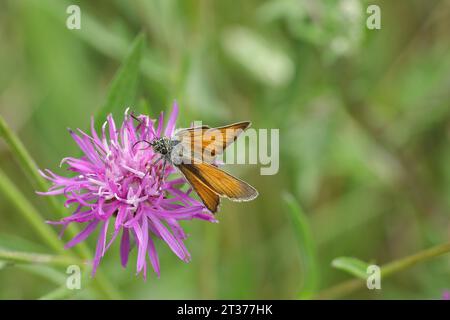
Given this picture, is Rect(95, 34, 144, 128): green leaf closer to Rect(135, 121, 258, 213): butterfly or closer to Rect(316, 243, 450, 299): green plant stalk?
Rect(135, 121, 258, 213): butterfly

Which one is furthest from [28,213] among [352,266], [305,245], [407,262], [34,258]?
[407,262]

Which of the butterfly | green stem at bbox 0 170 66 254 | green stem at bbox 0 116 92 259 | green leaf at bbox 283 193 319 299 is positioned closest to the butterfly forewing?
the butterfly

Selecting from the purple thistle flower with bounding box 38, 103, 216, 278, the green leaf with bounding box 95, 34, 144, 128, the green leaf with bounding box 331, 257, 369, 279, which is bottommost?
the green leaf with bounding box 331, 257, 369, 279

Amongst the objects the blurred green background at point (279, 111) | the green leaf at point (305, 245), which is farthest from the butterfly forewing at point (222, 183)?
the blurred green background at point (279, 111)

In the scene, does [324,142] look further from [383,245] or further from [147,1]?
[147,1]

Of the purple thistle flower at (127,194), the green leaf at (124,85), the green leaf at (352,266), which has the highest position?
the green leaf at (124,85)

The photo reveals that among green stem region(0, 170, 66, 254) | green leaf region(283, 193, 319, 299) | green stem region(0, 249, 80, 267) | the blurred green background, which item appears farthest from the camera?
the blurred green background

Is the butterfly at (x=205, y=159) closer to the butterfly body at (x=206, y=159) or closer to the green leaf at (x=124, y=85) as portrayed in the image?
the butterfly body at (x=206, y=159)

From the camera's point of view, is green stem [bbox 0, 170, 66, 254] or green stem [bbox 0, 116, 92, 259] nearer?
green stem [bbox 0, 116, 92, 259]
